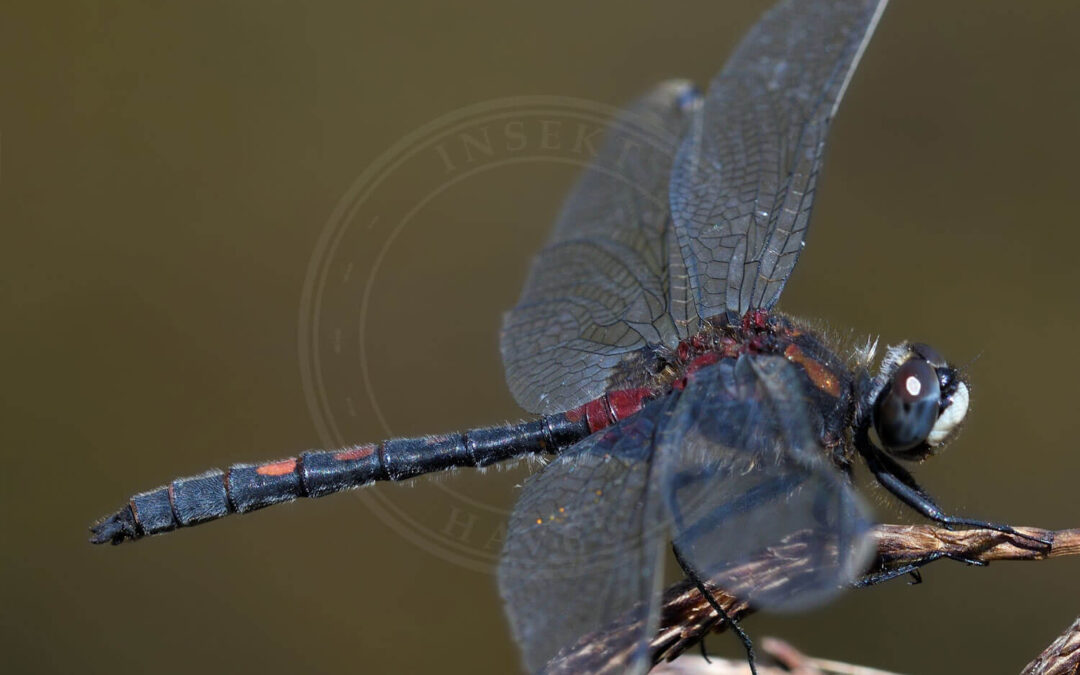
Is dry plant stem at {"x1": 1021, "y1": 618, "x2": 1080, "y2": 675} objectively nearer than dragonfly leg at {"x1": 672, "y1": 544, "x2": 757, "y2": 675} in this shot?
Yes

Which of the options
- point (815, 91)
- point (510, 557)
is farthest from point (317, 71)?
point (510, 557)

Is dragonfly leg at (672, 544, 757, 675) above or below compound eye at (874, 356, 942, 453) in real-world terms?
below

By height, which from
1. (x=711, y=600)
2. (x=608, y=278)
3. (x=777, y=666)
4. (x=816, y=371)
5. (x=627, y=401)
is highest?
(x=608, y=278)

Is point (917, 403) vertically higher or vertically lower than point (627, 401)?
lower

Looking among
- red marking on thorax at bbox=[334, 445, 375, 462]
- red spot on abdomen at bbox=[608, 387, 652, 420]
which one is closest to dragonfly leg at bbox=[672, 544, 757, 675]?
red spot on abdomen at bbox=[608, 387, 652, 420]

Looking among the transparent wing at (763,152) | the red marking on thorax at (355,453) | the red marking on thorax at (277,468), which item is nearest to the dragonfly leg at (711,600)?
the transparent wing at (763,152)

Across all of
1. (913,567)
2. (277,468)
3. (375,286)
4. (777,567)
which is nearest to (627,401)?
(777,567)

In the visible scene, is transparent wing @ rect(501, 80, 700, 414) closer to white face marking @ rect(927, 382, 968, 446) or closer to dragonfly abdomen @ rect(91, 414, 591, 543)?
dragonfly abdomen @ rect(91, 414, 591, 543)

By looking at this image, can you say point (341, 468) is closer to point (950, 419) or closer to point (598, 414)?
point (598, 414)
